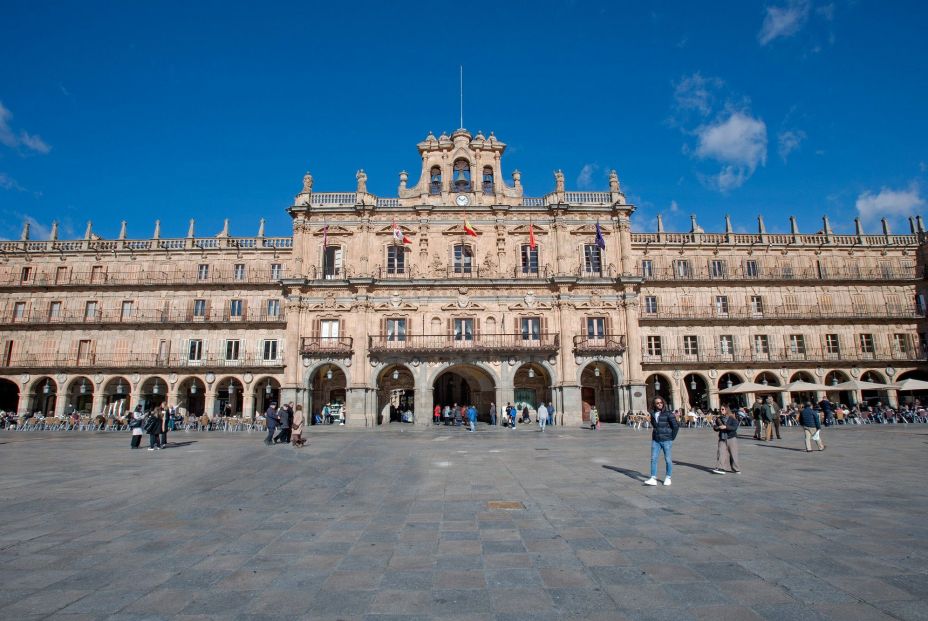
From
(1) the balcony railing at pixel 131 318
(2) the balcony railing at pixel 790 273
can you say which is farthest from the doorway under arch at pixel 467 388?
(2) the balcony railing at pixel 790 273

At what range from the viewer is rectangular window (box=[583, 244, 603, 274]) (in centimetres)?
3550

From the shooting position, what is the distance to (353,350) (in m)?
33.6

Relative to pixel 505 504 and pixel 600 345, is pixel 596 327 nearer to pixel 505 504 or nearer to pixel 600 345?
pixel 600 345

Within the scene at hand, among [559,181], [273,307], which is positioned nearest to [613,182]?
[559,181]

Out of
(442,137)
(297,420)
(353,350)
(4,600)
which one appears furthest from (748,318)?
(4,600)

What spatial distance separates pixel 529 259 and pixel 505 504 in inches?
1105

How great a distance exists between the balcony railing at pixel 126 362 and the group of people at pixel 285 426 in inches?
805

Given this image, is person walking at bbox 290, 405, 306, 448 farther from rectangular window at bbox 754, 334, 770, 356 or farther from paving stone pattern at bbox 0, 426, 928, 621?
rectangular window at bbox 754, 334, 770, 356

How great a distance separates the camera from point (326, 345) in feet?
111

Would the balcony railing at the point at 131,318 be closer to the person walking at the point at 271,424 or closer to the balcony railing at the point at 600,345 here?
the person walking at the point at 271,424

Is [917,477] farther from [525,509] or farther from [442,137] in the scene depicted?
[442,137]

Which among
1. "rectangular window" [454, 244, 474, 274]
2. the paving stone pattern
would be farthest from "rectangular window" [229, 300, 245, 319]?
the paving stone pattern

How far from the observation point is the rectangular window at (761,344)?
1502 inches

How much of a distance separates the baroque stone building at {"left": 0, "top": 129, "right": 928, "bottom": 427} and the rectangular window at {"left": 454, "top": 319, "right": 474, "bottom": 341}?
0.13 meters
